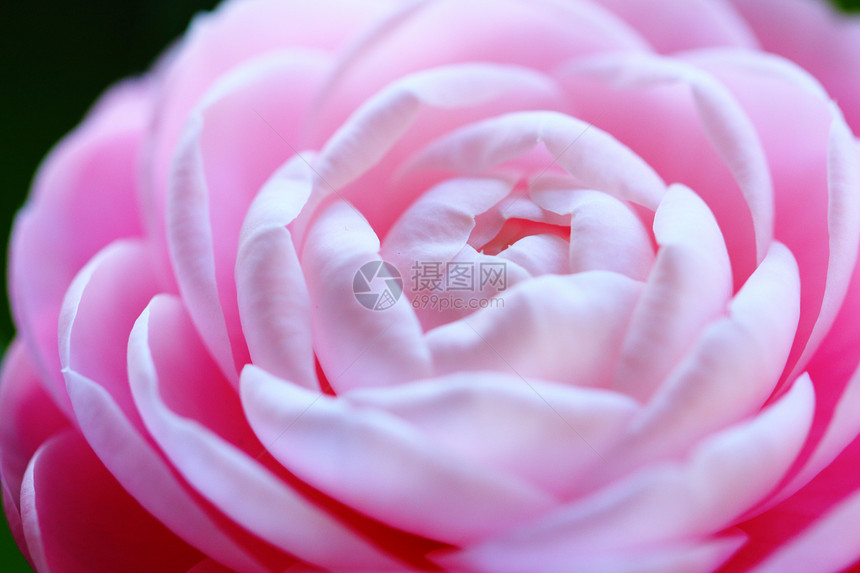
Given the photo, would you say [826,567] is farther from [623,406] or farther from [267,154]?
[267,154]

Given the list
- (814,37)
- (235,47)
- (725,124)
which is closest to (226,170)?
(235,47)

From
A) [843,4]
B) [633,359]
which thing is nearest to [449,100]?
[633,359]

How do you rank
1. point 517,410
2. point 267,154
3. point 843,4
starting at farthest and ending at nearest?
point 843,4
point 267,154
point 517,410

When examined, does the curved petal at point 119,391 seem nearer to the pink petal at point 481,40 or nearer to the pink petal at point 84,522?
the pink petal at point 84,522

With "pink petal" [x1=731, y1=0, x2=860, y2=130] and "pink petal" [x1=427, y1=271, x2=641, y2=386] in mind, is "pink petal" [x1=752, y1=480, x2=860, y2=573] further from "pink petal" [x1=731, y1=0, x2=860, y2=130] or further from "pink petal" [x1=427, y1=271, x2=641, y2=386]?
"pink petal" [x1=731, y1=0, x2=860, y2=130]

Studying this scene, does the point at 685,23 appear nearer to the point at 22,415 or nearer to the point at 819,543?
the point at 819,543

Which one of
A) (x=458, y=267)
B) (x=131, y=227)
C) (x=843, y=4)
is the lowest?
(x=131, y=227)
